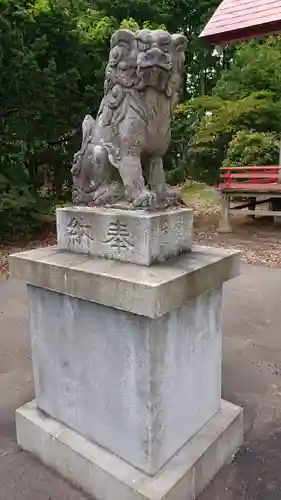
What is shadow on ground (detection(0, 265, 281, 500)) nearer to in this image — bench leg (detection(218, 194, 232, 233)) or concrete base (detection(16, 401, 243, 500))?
concrete base (detection(16, 401, 243, 500))

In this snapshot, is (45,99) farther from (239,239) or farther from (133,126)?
(133,126)

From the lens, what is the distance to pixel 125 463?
2.09 m

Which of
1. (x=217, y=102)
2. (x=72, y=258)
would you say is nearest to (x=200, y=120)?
(x=217, y=102)

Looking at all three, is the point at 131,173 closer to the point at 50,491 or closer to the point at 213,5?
the point at 50,491

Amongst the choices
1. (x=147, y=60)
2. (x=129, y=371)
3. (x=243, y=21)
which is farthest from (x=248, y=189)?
(x=129, y=371)

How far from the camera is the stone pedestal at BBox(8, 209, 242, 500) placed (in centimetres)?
190

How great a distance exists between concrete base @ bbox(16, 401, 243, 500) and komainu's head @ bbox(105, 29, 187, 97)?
5.68 ft

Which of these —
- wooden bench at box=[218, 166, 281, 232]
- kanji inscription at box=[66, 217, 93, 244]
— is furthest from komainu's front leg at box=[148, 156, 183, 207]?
wooden bench at box=[218, 166, 281, 232]

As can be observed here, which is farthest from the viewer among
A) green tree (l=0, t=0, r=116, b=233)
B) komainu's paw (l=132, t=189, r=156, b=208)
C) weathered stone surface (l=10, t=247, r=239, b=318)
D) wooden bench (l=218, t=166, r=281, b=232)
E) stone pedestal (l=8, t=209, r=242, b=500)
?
wooden bench (l=218, t=166, r=281, b=232)

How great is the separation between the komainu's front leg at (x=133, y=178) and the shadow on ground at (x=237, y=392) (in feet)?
4.82

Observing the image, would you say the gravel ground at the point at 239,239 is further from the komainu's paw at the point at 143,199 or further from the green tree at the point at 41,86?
the komainu's paw at the point at 143,199

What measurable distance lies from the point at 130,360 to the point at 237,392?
140cm

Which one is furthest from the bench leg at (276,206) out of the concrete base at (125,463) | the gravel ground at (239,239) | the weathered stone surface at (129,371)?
the weathered stone surface at (129,371)

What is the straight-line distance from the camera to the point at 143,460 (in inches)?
79.2
